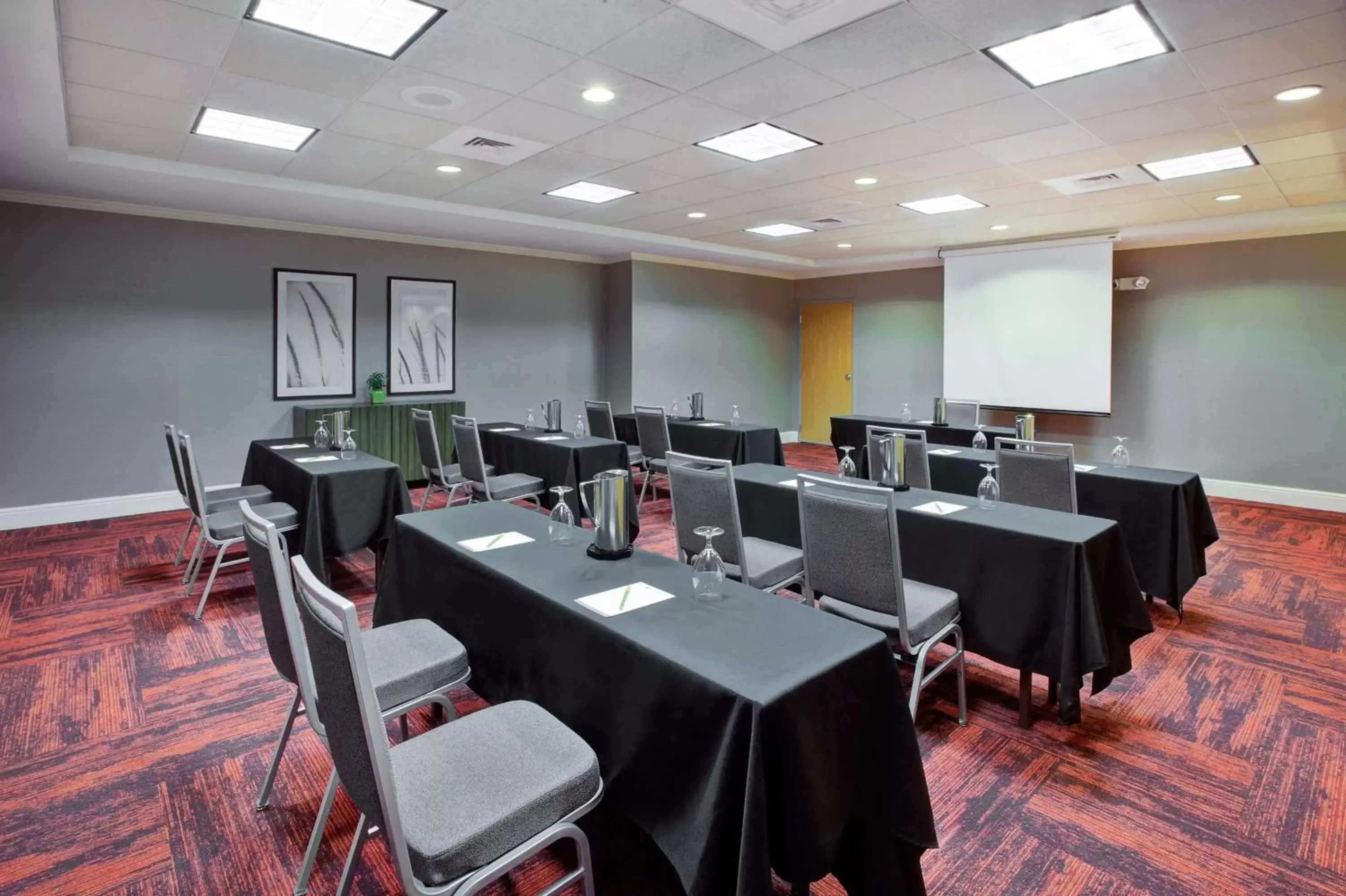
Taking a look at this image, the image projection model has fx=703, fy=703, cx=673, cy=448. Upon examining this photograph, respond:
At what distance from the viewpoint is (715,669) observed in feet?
4.70

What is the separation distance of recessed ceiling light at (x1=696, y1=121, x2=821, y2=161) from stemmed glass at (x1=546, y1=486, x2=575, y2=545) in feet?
8.82

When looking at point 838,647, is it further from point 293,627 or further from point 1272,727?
point 1272,727

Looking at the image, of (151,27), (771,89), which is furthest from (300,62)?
(771,89)

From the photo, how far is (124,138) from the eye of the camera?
13.6 ft

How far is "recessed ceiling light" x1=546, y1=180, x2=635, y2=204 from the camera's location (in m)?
5.49

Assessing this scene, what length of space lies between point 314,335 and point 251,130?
9.40ft

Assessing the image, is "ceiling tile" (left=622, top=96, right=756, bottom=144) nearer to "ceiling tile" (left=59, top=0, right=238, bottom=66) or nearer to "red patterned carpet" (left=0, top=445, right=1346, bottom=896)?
"ceiling tile" (left=59, top=0, right=238, bottom=66)

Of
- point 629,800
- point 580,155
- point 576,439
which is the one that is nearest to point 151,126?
point 580,155

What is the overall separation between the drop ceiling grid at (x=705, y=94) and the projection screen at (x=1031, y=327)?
6.02ft

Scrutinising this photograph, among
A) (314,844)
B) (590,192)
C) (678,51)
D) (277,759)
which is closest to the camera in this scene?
(314,844)

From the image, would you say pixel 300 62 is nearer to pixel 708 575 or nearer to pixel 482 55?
pixel 482 55

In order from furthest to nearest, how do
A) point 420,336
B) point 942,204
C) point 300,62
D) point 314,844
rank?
point 420,336 → point 942,204 → point 300,62 → point 314,844

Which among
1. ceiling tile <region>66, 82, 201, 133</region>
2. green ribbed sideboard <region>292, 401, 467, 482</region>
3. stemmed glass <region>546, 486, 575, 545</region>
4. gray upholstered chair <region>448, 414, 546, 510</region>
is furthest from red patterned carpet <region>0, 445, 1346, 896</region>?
green ribbed sideboard <region>292, 401, 467, 482</region>

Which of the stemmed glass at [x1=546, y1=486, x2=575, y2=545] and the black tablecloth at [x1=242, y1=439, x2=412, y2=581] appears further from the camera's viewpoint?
the black tablecloth at [x1=242, y1=439, x2=412, y2=581]
